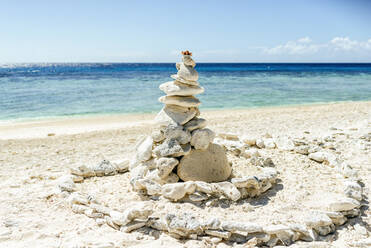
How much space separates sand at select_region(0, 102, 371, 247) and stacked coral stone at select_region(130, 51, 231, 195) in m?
0.56

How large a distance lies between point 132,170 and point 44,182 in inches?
76.2

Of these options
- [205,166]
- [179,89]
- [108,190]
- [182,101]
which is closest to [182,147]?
[205,166]

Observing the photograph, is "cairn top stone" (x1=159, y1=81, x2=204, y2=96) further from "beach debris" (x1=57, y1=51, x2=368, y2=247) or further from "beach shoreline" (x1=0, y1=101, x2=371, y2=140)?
"beach shoreline" (x1=0, y1=101, x2=371, y2=140)

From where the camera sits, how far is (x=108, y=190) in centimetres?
562

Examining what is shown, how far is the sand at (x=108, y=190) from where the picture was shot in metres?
4.12

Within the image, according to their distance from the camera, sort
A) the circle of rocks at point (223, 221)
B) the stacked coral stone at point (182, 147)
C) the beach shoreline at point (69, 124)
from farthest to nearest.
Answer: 1. the beach shoreline at point (69, 124)
2. the stacked coral stone at point (182, 147)
3. the circle of rocks at point (223, 221)

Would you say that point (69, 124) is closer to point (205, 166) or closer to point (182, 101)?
point (182, 101)

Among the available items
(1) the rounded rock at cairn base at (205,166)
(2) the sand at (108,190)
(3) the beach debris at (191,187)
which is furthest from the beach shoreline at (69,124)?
(1) the rounded rock at cairn base at (205,166)

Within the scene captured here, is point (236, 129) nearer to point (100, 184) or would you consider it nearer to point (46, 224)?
point (100, 184)

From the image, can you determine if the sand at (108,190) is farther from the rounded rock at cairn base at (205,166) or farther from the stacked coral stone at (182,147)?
the rounded rock at cairn base at (205,166)

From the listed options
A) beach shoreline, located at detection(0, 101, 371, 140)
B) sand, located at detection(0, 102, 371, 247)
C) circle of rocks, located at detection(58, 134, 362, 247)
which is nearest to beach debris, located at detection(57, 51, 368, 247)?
circle of rocks, located at detection(58, 134, 362, 247)

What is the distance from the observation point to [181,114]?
563 centimetres

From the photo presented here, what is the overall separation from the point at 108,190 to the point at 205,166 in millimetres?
1826

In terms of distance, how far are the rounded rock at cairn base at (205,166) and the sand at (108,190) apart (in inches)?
28.1
